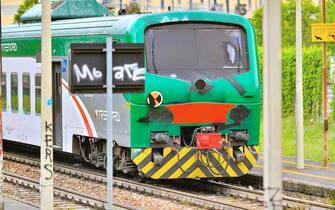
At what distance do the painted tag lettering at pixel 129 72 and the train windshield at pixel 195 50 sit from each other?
7.51 meters

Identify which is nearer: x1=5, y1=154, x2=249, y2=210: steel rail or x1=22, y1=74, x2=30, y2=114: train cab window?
x1=5, y1=154, x2=249, y2=210: steel rail

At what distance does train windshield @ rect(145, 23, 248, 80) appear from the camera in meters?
18.1

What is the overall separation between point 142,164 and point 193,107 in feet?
4.35

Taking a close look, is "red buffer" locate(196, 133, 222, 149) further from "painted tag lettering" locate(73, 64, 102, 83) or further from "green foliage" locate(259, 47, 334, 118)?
"green foliage" locate(259, 47, 334, 118)

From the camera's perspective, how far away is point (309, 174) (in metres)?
19.2

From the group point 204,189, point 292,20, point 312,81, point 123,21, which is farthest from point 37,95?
point 292,20

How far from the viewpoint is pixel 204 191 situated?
62.2ft

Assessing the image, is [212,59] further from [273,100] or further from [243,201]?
[273,100]

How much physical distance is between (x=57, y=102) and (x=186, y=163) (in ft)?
13.8

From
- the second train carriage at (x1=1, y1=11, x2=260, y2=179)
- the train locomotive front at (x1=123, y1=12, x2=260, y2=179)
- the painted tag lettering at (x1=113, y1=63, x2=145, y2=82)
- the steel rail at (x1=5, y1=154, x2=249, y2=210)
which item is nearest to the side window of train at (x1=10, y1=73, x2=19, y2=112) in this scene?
the steel rail at (x1=5, y1=154, x2=249, y2=210)

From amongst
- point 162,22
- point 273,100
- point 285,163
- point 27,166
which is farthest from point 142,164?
point 273,100

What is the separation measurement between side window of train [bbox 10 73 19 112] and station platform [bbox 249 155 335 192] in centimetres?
576

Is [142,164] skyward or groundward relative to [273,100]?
groundward

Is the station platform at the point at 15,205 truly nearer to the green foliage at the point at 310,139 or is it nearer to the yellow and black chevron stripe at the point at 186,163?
the yellow and black chevron stripe at the point at 186,163
